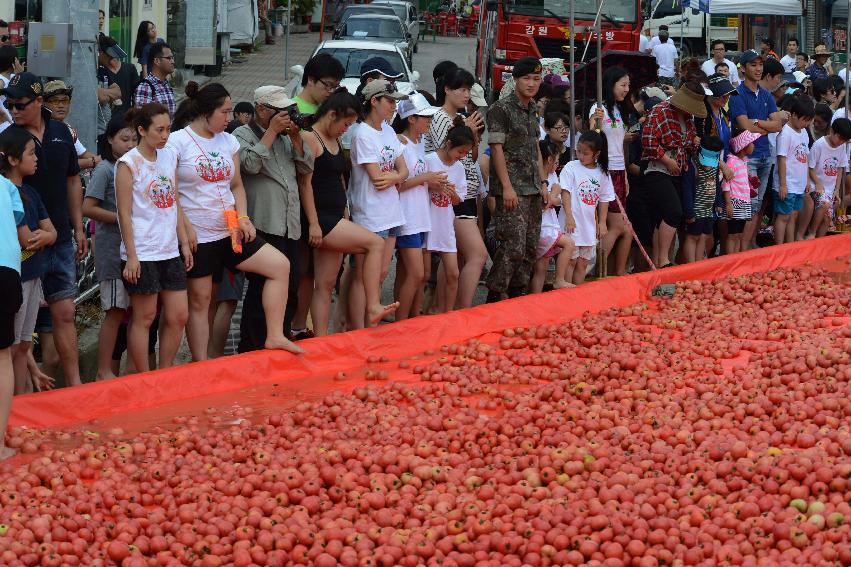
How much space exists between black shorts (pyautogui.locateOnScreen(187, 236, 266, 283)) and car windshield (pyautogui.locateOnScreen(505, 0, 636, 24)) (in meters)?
12.9

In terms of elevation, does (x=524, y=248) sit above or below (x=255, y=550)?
above

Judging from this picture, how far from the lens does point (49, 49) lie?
28.7 feet

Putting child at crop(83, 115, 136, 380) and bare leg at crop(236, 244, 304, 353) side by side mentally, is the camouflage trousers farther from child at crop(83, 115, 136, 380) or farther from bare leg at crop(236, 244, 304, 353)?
child at crop(83, 115, 136, 380)

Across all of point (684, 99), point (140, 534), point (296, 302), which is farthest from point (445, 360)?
point (684, 99)

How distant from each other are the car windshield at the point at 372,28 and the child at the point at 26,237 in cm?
2053

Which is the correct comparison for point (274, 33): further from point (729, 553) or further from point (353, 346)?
point (729, 553)

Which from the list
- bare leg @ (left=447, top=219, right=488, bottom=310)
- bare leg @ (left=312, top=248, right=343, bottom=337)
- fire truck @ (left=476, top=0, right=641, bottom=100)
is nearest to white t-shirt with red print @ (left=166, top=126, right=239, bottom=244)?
bare leg @ (left=312, top=248, right=343, bottom=337)

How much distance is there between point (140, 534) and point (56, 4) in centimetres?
536

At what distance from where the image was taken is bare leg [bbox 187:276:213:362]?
747cm

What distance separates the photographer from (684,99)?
1046 centimetres

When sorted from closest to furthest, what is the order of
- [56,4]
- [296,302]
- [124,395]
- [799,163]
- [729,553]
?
[729,553], [124,395], [296,302], [56,4], [799,163]

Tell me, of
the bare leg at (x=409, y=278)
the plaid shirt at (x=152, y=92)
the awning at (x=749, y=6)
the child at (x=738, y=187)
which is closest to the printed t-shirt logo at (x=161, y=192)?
the bare leg at (x=409, y=278)

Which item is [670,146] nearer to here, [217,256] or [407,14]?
[217,256]

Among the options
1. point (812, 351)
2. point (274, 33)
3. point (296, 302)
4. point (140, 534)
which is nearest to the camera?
point (140, 534)
